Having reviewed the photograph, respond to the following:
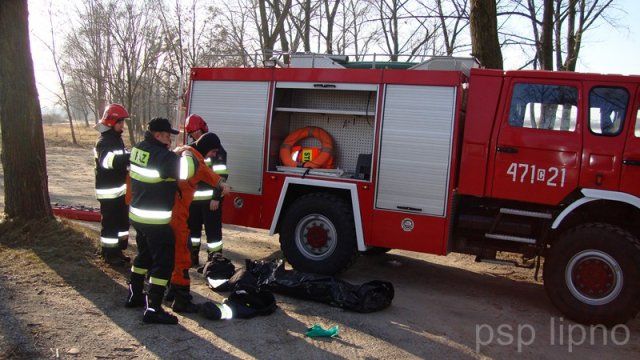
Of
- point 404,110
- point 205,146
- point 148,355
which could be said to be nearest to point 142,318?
point 148,355

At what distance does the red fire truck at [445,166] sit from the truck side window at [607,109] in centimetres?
1

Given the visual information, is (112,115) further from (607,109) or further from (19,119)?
(607,109)

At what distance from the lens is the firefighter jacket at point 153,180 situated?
4.44 metres

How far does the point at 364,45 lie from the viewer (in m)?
31.9

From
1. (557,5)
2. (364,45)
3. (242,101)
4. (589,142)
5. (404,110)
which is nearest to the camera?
(589,142)

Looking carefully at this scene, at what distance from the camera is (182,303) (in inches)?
188

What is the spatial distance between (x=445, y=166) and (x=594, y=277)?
1813 mm

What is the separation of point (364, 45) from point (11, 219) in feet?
90.7

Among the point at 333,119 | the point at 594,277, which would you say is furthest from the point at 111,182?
the point at 594,277

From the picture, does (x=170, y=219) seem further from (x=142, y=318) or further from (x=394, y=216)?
(x=394, y=216)

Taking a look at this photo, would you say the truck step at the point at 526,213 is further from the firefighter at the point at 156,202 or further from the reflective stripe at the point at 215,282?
the firefighter at the point at 156,202

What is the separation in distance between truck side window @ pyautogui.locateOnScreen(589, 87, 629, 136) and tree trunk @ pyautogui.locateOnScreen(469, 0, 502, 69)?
3.49 metres

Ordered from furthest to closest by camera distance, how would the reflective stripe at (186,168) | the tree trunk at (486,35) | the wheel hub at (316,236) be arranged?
the tree trunk at (486,35) → the wheel hub at (316,236) → the reflective stripe at (186,168)

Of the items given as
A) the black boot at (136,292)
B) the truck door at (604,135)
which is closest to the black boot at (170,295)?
the black boot at (136,292)
